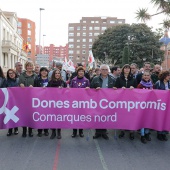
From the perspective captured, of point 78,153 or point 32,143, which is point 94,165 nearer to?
point 78,153

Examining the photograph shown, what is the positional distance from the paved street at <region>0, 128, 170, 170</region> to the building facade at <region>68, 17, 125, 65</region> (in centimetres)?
11914

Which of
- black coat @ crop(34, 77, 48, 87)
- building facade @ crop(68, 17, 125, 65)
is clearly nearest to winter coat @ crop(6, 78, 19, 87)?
black coat @ crop(34, 77, 48, 87)

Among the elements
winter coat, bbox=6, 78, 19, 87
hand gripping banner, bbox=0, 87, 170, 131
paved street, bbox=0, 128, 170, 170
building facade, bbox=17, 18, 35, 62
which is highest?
building facade, bbox=17, 18, 35, 62

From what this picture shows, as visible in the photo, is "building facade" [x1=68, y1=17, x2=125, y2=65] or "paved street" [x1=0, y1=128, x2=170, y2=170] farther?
"building facade" [x1=68, y1=17, x2=125, y2=65]

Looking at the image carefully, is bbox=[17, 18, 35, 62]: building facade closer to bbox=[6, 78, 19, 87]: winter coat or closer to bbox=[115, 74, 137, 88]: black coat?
bbox=[6, 78, 19, 87]: winter coat

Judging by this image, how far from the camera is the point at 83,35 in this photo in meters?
125

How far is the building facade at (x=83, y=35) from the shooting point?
409 ft

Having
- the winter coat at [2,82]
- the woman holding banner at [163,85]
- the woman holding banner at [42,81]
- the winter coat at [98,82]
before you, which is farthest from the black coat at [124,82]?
the winter coat at [2,82]

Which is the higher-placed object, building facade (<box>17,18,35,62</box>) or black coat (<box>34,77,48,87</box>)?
building facade (<box>17,18,35,62</box>)

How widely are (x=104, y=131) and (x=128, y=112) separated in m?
0.81

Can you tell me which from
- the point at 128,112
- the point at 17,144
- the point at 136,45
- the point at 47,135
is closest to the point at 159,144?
the point at 128,112

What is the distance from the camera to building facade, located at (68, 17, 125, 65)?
124625mm

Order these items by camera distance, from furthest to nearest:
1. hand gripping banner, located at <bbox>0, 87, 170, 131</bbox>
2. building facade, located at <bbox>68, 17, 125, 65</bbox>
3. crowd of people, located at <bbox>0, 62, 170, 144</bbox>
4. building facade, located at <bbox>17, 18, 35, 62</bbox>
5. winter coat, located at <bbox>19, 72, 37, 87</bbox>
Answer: building facade, located at <bbox>68, 17, 125, 65</bbox> < building facade, located at <bbox>17, 18, 35, 62</bbox> < winter coat, located at <bbox>19, 72, 37, 87</bbox> < crowd of people, located at <bbox>0, 62, 170, 144</bbox> < hand gripping banner, located at <bbox>0, 87, 170, 131</bbox>

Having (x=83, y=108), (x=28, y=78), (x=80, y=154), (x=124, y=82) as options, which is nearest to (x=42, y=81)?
(x=28, y=78)
